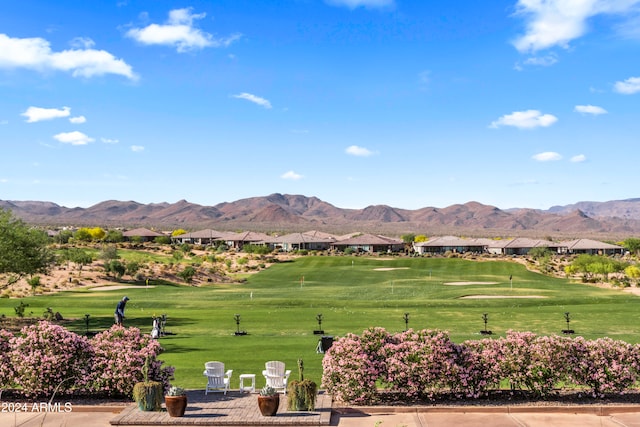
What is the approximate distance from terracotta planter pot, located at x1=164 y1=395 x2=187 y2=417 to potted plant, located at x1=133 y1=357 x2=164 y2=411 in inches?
32.1

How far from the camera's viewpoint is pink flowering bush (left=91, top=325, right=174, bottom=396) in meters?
17.8

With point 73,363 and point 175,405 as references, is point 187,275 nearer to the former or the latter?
point 73,363

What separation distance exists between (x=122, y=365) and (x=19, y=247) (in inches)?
930

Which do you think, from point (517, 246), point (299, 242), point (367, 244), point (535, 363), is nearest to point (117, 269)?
point (535, 363)

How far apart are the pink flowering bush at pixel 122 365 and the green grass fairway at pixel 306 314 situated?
8.27 feet

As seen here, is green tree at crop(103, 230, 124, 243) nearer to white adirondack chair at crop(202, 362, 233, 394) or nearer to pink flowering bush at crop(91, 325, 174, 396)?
pink flowering bush at crop(91, 325, 174, 396)

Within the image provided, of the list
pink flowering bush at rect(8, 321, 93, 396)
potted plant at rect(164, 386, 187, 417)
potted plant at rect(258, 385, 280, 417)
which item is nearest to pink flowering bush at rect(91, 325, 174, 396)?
pink flowering bush at rect(8, 321, 93, 396)

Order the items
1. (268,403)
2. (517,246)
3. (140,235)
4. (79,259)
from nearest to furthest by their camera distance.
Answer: (268,403) < (79,259) < (517,246) < (140,235)

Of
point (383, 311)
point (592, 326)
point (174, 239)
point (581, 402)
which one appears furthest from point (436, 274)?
point (174, 239)

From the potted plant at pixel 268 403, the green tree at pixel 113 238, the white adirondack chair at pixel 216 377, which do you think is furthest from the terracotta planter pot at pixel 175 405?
the green tree at pixel 113 238

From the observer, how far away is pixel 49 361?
17891 mm

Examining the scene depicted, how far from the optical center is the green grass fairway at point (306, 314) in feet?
84.4

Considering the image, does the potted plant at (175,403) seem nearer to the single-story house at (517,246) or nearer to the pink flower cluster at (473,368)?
the pink flower cluster at (473,368)

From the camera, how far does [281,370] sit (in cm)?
1812
